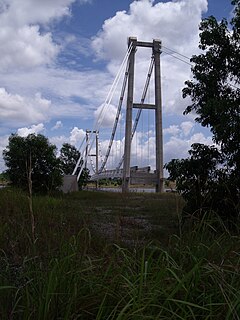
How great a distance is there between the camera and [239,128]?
6535mm

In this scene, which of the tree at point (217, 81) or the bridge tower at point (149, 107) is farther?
the bridge tower at point (149, 107)

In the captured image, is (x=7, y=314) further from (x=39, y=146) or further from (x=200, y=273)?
(x=39, y=146)

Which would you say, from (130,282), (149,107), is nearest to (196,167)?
(130,282)

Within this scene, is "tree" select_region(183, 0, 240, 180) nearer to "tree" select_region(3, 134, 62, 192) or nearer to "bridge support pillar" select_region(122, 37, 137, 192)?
"tree" select_region(3, 134, 62, 192)

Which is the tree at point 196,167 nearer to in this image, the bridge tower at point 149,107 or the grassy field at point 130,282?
the grassy field at point 130,282

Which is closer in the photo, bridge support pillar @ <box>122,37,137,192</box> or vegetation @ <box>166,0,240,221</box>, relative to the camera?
vegetation @ <box>166,0,240,221</box>

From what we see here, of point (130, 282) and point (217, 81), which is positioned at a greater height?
point (217, 81)

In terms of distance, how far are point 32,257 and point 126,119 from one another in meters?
23.7

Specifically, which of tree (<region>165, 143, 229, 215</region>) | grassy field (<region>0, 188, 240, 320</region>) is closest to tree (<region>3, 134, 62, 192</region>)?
tree (<region>165, 143, 229, 215</region>)

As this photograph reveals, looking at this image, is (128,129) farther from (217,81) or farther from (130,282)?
(130,282)

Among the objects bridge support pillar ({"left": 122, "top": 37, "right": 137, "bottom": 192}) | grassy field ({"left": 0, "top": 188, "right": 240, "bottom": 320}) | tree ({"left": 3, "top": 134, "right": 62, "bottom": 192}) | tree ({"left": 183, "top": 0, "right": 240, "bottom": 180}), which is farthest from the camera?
bridge support pillar ({"left": 122, "top": 37, "right": 137, "bottom": 192})

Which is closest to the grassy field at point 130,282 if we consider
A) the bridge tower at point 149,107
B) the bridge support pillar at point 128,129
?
the bridge tower at point 149,107

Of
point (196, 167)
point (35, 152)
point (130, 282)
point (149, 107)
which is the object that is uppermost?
point (149, 107)

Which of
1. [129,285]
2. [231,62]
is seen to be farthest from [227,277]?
[231,62]
